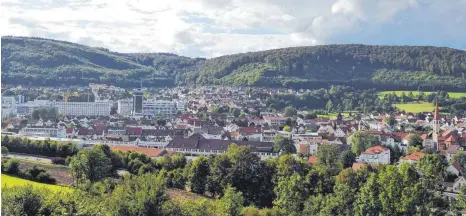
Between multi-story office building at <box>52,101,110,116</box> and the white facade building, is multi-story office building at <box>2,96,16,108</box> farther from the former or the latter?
the white facade building

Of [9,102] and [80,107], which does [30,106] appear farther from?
[80,107]

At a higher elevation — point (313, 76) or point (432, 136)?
point (313, 76)

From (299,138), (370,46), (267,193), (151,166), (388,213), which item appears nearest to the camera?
(388,213)

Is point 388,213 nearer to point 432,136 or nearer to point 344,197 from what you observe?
point 344,197

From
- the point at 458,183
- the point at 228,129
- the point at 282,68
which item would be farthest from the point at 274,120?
the point at 282,68

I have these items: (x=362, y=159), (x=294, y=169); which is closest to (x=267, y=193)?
(x=294, y=169)

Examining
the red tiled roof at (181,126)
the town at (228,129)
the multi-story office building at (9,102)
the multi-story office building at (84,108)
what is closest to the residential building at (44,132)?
the town at (228,129)
